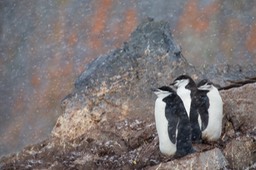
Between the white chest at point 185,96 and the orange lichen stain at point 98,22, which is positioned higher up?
the orange lichen stain at point 98,22

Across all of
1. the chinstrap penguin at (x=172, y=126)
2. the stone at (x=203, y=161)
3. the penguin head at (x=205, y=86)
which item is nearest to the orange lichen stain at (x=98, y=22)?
the penguin head at (x=205, y=86)

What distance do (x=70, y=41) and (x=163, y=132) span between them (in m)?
4.81

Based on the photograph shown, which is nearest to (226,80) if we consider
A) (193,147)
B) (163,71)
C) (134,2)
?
(163,71)

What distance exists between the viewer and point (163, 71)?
9.24 meters

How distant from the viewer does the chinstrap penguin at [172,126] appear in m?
7.30

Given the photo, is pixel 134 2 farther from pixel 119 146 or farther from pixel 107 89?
pixel 119 146

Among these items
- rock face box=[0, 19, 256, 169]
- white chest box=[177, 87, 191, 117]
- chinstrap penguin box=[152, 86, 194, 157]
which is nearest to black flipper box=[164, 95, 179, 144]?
chinstrap penguin box=[152, 86, 194, 157]

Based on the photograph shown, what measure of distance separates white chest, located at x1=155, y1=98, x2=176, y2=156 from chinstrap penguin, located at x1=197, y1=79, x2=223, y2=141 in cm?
33

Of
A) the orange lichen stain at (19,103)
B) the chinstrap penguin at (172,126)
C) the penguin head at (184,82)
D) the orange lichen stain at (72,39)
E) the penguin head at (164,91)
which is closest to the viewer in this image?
the chinstrap penguin at (172,126)

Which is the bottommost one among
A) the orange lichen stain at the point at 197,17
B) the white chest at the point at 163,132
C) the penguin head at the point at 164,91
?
the white chest at the point at 163,132

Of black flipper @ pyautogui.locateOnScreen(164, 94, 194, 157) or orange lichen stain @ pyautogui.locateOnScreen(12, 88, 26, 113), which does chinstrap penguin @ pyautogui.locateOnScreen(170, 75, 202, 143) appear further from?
orange lichen stain @ pyautogui.locateOnScreen(12, 88, 26, 113)

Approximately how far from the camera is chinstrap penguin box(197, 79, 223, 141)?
7.57 metres

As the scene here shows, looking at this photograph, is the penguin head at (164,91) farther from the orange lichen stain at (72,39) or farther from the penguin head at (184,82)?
the orange lichen stain at (72,39)

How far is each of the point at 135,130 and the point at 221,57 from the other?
9.93 ft
